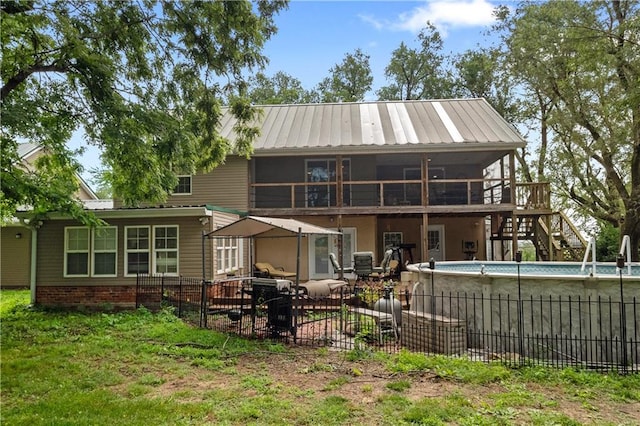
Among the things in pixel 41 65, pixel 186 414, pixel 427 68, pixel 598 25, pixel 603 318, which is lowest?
pixel 186 414

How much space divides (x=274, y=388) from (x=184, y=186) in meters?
12.9

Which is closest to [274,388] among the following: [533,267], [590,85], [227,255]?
[533,267]

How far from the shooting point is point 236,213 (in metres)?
15.3

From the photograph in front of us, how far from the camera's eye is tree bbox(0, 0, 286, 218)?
Result: 946 cm

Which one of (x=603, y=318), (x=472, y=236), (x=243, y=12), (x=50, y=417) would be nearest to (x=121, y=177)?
(x=243, y=12)

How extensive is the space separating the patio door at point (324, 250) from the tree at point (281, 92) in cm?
2151

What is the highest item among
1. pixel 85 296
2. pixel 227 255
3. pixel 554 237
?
pixel 554 237

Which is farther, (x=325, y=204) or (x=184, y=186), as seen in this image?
(x=325, y=204)

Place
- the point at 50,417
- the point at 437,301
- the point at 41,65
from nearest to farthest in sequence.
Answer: the point at 50,417, the point at 437,301, the point at 41,65

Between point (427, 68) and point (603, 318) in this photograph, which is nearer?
point (603, 318)

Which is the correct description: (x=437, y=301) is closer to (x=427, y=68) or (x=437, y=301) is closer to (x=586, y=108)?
(x=586, y=108)

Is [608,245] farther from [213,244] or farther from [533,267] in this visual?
[213,244]

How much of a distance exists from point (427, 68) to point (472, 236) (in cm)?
1876

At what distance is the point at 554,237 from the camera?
19.8m
